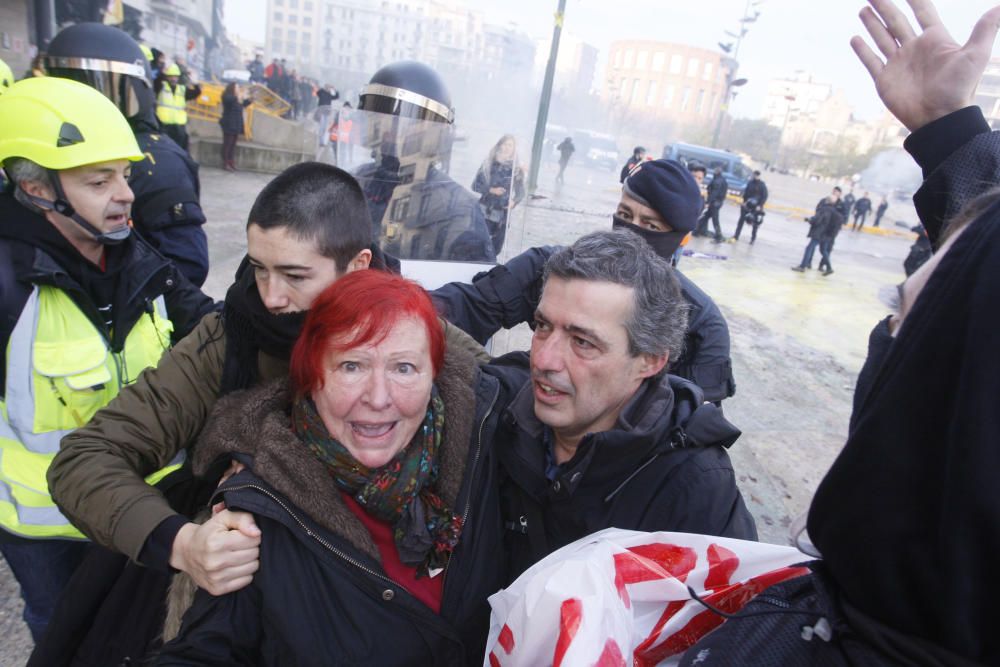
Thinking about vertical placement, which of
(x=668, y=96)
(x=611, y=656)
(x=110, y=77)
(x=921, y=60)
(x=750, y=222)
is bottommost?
(x=750, y=222)

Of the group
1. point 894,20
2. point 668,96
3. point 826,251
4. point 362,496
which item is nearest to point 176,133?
point 362,496

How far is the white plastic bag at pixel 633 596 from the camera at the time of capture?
1004mm

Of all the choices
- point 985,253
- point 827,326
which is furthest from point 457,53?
point 985,253

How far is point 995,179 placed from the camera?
1055 millimetres

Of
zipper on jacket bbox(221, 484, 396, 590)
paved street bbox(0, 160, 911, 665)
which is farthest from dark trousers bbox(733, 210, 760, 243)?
zipper on jacket bbox(221, 484, 396, 590)

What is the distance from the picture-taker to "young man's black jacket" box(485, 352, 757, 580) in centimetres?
146

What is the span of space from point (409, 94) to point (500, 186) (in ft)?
2.29

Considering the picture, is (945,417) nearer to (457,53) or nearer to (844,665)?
(844,665)

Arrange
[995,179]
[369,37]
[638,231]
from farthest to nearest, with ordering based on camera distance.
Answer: [369,37] < [638,231] < [995,179]

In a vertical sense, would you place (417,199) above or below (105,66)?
below

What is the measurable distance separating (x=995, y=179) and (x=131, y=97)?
364 cm

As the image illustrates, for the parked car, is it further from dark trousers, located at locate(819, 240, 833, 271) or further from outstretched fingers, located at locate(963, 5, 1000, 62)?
outstretched fingers, located at locate(963, 5, 1000, 62)

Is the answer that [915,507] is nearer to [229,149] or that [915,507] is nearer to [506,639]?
[506,639]

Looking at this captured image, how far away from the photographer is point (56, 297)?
69.3 inches
